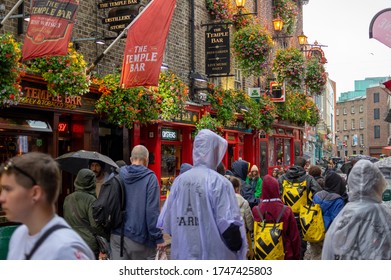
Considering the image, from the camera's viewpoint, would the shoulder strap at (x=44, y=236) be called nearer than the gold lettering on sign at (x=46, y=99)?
Yes

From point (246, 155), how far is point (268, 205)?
55.6ft

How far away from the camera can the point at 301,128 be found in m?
28.0

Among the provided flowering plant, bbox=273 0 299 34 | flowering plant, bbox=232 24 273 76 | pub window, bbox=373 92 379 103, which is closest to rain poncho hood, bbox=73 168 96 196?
flowering plant, bbox=232 24 273 76

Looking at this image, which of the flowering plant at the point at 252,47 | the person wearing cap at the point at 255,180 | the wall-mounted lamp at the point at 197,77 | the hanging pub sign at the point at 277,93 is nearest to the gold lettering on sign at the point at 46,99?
the person wearing cap at the point at 255,180

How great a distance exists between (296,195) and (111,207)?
121 inches

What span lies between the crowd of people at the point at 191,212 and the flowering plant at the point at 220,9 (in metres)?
11.9

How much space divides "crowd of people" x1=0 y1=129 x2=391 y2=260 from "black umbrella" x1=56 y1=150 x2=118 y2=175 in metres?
0.14

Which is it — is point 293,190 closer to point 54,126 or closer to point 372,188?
point 372,188

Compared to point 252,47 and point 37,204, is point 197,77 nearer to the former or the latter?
point 252,47

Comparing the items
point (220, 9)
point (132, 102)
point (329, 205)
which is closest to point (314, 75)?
point (220, 9)

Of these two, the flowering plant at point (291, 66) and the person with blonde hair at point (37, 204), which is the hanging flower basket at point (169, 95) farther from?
the person with blonde hair at point (37, 204)

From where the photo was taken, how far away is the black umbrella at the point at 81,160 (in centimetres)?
801

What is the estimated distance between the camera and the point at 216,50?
57.3 ft

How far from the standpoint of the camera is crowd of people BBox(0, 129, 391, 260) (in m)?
2.38
